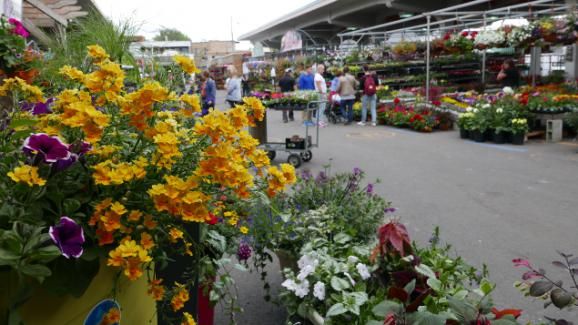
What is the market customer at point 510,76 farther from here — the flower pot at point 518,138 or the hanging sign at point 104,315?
the hanging sign at point 104,315

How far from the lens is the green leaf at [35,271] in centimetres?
135

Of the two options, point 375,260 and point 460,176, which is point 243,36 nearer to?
point 460,176

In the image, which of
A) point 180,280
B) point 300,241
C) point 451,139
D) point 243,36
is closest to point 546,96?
point 451,139

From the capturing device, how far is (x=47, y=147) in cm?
155

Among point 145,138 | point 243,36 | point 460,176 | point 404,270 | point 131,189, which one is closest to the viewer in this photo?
point 131,189

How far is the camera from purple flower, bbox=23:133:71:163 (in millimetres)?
1539

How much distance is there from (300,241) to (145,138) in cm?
210

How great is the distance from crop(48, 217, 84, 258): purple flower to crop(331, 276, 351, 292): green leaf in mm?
1713

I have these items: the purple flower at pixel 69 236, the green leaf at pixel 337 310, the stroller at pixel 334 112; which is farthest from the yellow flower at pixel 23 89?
the stroller at pixel 334 112

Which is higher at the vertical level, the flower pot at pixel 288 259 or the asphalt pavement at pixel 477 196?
the flower pot at pixel 288 259

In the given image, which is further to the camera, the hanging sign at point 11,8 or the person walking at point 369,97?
the person walking at point 369,97

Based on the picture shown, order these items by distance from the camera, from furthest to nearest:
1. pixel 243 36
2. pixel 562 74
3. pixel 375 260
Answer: pixel 243 36
pixel 562 74
pixel 375 260

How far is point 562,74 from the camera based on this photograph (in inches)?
814

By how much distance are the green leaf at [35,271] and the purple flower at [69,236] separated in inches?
3.3
